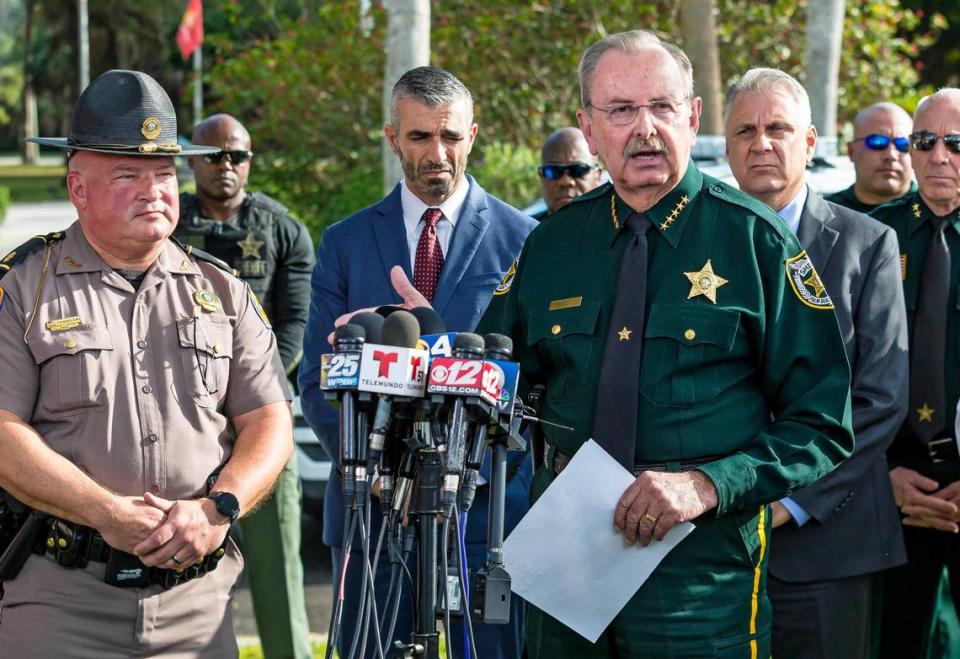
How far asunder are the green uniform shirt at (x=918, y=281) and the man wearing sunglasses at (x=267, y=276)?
2735 millimetres

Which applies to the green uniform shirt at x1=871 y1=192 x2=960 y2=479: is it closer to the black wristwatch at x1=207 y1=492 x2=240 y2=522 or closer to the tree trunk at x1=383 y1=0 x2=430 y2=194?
the black wristwatch at x1=207 y1=492 x2=240 y2=522

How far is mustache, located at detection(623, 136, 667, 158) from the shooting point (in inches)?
144

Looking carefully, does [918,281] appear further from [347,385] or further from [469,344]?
[347,385]

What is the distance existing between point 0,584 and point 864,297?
2.77m

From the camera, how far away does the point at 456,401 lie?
2.93 m

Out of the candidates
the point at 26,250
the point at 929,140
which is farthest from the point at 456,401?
the point at 929,140

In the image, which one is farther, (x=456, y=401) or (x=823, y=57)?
(x=823, y=57)

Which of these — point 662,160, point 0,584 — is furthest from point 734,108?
point 0,584

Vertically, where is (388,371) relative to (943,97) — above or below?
below

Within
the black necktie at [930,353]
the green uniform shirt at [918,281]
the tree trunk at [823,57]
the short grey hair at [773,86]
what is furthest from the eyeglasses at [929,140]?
the tree trunk at [823,57]

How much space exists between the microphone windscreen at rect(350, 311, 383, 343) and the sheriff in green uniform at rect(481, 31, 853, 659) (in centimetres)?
75

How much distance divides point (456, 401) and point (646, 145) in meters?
1.07

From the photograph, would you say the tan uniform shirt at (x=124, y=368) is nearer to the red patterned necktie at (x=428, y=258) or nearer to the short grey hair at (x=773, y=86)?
the red patterned necktie at (x=428, y=258)

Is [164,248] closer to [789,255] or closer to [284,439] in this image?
[284,439]
